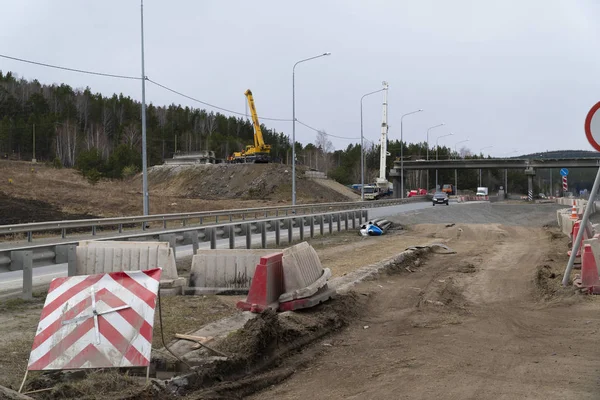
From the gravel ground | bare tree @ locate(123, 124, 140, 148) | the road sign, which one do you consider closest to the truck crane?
the gravel ground

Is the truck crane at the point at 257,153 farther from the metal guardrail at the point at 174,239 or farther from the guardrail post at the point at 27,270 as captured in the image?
the guardrail post at the point at 27,270

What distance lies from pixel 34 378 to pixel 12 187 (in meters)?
49.8

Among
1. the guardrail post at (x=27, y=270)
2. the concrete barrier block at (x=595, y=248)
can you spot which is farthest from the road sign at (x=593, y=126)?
the guardrail post at (x=27, y=270)

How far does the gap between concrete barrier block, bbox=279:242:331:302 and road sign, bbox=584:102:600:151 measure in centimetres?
444

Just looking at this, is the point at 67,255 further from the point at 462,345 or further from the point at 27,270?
the point at 462,345

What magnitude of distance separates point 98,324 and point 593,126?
288 inches

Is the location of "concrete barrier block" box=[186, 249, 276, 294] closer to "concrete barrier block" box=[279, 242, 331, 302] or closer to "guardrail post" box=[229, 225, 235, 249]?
"concrete barrier block" box=[279, 242, 331, 302]

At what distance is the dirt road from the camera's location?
521cm

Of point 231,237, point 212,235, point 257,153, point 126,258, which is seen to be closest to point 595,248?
point 126,258

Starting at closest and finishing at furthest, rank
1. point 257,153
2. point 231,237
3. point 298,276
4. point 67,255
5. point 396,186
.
Result: point 298,276
point 67,255
point 231,237
point 257,153
point 396,186

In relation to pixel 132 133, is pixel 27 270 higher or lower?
lower

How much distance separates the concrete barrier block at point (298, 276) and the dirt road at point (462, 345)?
785 mm

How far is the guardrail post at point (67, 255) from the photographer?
33.3 feet

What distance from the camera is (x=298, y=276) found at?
8234 millimetres
